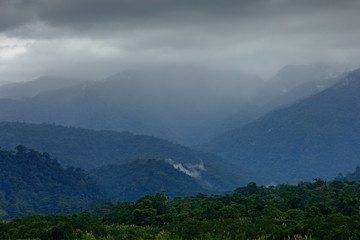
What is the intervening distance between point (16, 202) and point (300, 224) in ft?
565

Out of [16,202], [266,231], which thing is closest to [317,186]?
[266,231]

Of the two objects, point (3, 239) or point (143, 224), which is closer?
point (3, 239)

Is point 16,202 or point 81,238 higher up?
point 81,238

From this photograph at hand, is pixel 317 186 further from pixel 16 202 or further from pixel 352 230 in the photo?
pixel 16 202

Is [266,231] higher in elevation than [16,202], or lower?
higher

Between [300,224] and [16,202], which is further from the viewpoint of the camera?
[16,202]

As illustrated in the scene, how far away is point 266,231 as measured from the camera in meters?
45.9

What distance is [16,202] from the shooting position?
195 m

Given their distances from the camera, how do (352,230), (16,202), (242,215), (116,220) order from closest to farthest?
(352,230), (242,215), (116,220), (16,202)

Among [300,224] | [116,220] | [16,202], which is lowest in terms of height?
[16,202]

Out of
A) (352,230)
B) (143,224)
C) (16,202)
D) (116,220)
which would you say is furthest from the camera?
(16,202)

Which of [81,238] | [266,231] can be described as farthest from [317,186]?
[81,238]

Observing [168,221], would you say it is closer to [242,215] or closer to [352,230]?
[242,215]

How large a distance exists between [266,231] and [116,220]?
101ft
